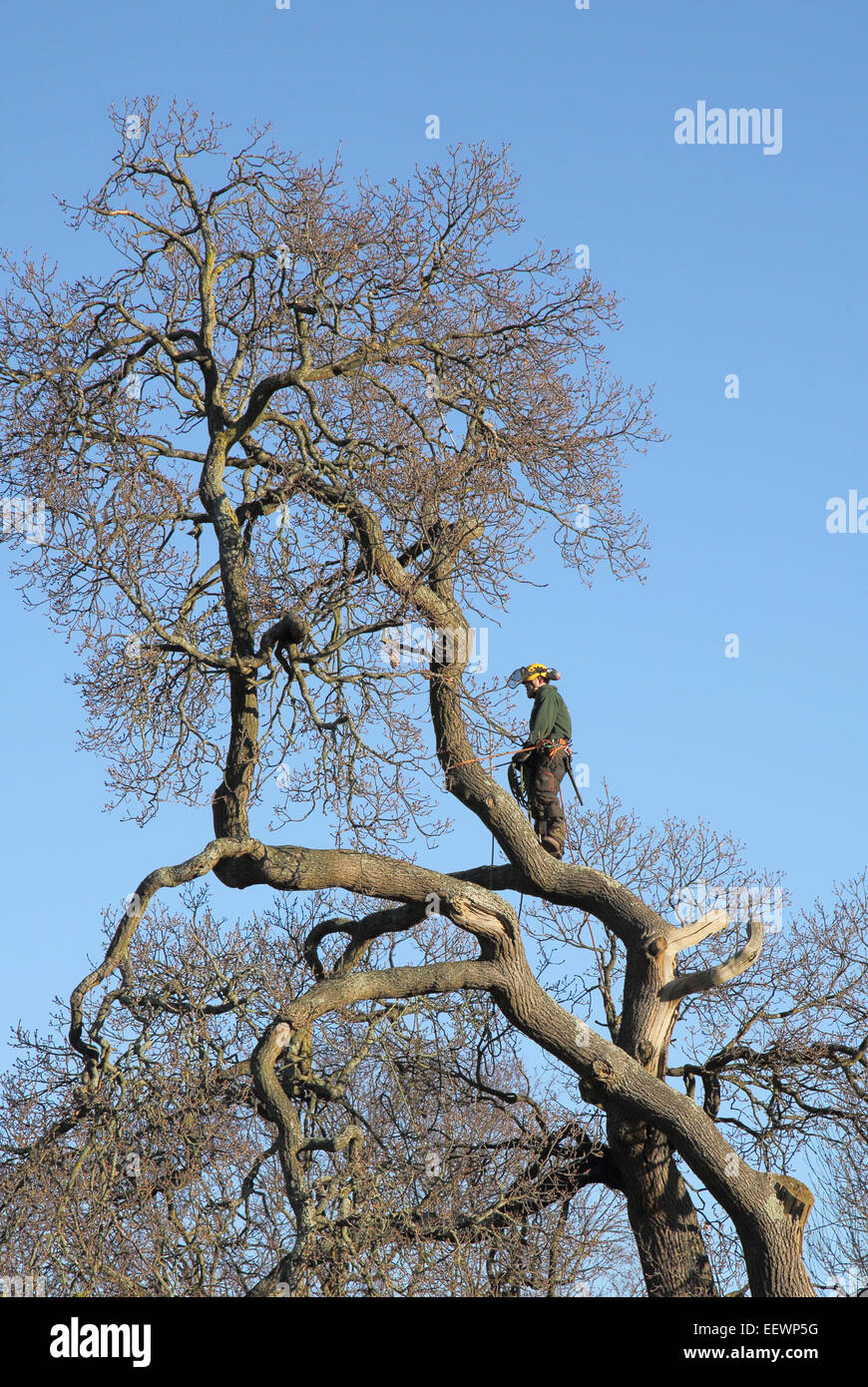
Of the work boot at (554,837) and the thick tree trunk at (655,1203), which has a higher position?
the work boot at (554,837)

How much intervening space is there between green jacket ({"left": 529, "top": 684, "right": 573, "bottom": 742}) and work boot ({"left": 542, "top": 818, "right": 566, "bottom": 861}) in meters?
0.84

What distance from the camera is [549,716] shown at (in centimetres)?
1272

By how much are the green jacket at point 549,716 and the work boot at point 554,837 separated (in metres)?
0.84

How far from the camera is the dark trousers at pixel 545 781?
12828 millimetres

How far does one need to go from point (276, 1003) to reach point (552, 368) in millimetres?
6272

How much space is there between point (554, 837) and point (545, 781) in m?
0.62

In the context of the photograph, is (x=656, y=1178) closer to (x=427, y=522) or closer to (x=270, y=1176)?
(x=427, y=522)

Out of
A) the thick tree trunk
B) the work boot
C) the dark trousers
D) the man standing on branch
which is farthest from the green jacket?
the thick tree trunk

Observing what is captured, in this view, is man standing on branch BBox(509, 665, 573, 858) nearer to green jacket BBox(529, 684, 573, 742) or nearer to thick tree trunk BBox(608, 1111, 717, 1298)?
green jacket BBox(529, 684, 573, 742)

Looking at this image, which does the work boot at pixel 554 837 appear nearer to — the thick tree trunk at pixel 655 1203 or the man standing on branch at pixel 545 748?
the man standing on branch at pixel 545 748

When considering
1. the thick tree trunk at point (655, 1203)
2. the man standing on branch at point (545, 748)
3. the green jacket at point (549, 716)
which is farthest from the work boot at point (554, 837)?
the thick tree trunk at point (655, 1203)

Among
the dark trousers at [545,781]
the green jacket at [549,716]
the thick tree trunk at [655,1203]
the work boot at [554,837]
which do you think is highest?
the green jacket at [549,716]
